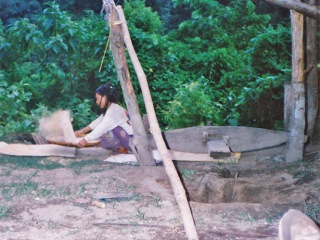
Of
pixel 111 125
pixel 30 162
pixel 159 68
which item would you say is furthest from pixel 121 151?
pixel 159 68

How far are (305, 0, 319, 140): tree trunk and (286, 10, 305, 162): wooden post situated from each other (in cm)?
54

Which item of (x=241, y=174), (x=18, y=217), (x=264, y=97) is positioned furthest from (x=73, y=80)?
(x=18, y=217)

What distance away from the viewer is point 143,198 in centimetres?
470

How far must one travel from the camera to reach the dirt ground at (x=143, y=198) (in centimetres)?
395

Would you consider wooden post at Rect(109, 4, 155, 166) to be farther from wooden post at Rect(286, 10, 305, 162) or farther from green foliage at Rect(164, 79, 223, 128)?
green foliage at Rect(164, 79, 223, 128)

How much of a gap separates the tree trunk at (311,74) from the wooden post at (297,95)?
1.78 ft

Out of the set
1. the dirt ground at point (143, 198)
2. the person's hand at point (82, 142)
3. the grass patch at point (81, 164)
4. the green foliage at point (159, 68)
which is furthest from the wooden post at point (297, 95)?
the person's hand at point (82, 142)

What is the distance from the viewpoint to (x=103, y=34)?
10250 millimetres

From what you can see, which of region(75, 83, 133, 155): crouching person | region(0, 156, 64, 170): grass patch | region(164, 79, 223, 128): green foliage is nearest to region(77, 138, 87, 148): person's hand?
region(75, 83, 133, 155): crouching person

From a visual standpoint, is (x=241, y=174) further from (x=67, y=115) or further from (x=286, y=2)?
(x=67, y=115)

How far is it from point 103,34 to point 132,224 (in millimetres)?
6809

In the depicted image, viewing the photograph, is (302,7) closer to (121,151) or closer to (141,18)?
(121,151)

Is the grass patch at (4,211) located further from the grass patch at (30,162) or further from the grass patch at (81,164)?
the grass patch at (30,162)

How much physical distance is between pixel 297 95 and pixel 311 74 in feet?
2.47
